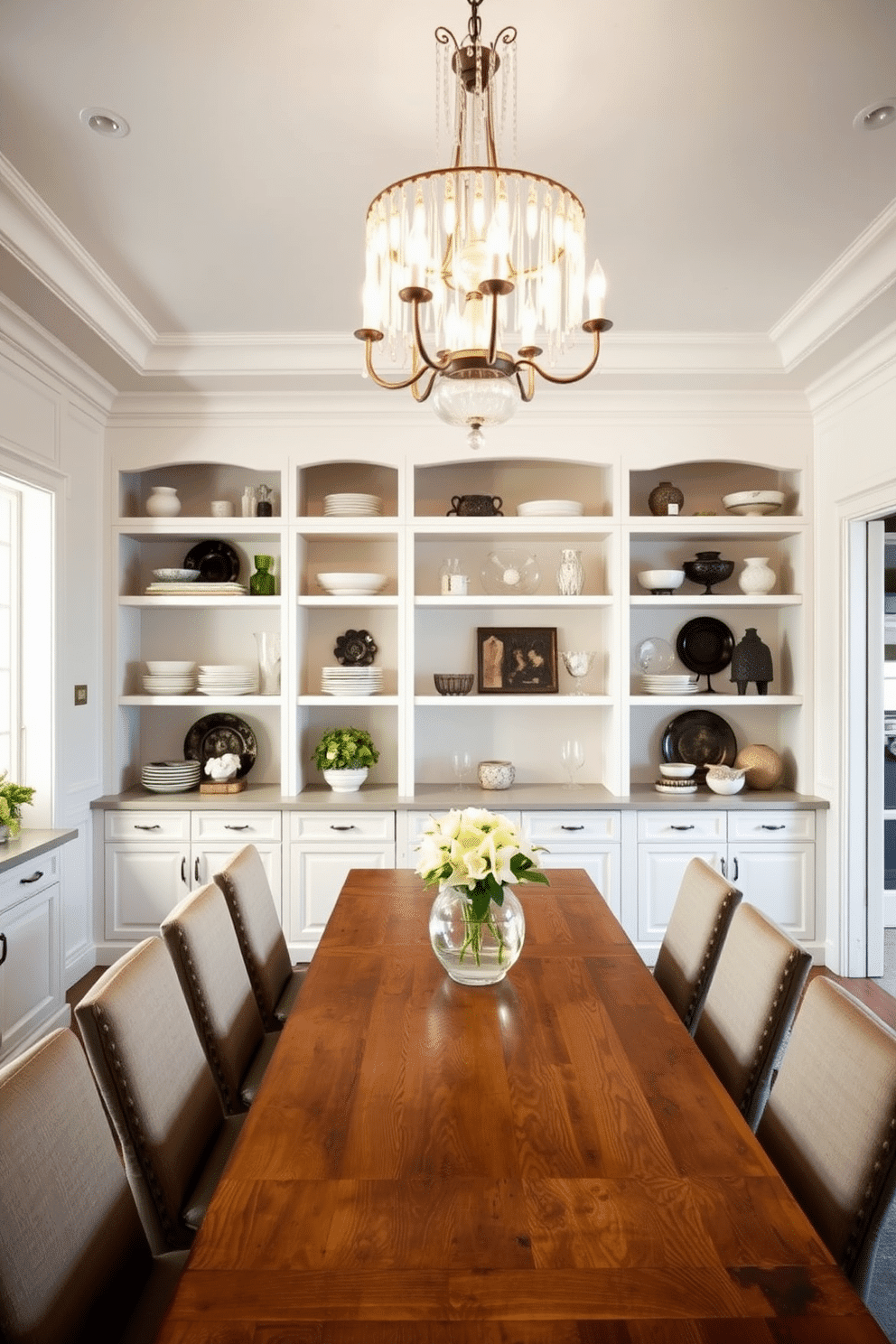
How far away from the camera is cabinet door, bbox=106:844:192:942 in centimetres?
398

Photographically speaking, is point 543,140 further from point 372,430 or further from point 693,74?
point 372,430

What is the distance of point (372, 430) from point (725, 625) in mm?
2005

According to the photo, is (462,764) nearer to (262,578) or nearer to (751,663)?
(262,578)

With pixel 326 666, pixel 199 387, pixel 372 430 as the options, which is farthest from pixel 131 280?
pixel 326 666

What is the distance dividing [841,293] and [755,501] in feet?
3.70

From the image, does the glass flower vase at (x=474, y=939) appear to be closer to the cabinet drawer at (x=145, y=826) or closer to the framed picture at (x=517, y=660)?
the cabinet drawer at (x=145, y=826)

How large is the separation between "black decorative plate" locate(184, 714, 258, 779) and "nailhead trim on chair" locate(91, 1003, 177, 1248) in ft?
9.87

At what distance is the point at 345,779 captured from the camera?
415 centimetres

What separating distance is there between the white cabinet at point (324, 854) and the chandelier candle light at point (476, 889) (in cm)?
209

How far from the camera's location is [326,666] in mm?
4344

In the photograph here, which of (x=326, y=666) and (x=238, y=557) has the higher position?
(x=238, y=557)

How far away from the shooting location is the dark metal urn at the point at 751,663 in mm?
4227

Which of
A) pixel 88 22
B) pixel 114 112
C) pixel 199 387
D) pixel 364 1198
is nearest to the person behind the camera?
pixel 364 1198

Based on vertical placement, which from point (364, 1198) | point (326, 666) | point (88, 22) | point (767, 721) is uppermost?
point (88, 22)
